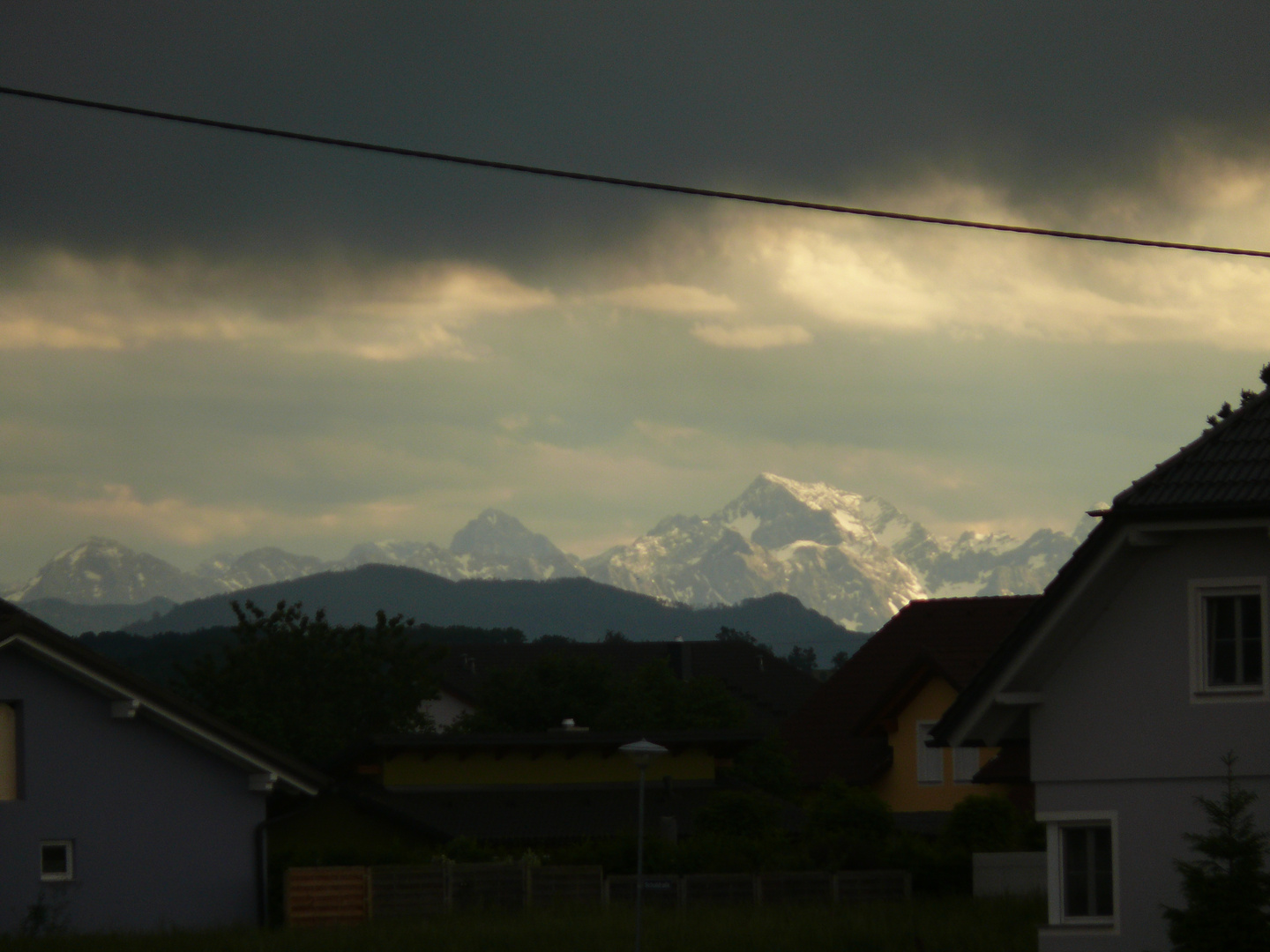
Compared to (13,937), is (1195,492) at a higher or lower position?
higher

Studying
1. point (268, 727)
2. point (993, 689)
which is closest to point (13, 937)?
point (993, 689)

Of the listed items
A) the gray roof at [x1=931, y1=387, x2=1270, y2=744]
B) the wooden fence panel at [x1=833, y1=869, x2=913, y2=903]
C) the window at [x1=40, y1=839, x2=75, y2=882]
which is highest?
the gray roof at [x1=931, y1=387, x2=1270, y2=744]

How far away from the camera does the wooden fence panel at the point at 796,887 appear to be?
1405 inches

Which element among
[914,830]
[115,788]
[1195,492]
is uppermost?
[1195,492]

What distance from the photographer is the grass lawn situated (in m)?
26.9

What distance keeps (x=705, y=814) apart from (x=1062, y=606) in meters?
24.3

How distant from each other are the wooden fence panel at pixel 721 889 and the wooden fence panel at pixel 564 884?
1.98 meters

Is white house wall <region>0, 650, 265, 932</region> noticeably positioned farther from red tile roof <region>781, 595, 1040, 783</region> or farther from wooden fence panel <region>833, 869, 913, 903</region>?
red tile roof <region>781, 595, 1040, 783</region>

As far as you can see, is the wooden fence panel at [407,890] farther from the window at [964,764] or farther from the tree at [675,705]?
the tree at [675,705]

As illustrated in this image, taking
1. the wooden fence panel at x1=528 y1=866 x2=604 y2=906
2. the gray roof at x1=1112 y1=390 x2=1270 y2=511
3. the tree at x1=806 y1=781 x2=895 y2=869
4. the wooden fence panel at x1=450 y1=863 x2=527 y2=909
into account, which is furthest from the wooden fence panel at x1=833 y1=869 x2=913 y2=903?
the gray roof at x1=1112 y1=390 x2=1270 y2=511

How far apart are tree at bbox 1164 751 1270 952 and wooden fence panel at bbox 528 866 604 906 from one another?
1814 centimetres

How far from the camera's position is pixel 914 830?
43.3 metres

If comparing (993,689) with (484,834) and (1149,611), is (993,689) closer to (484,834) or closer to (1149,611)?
(1149,611)

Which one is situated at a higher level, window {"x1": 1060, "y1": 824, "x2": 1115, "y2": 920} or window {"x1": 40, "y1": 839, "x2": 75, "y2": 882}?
window {"x1": 1060, "y1": 824, "x2": 1115, "y2": 920}
